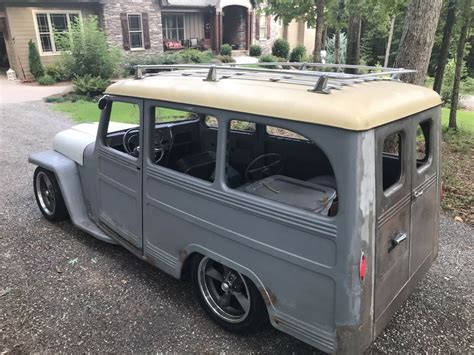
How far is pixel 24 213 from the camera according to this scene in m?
5.30

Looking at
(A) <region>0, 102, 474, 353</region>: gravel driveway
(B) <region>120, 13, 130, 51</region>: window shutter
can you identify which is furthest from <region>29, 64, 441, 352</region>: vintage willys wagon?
(B) <region>120, 13, 130, 51</region>: window shutter

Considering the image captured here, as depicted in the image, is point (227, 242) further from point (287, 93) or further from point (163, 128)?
point (163, 128)

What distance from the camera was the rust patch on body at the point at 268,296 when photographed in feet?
8.75

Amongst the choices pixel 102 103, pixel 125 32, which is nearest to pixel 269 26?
pixel 125 32

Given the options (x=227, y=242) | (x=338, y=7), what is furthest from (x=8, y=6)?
(x=227, y=242)

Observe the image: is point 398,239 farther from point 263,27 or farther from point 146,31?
point 263,27

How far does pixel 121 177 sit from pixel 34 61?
18.1 m

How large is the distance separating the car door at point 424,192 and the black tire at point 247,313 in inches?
46.0

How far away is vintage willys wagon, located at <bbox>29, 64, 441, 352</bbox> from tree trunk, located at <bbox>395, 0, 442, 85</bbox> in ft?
9.85

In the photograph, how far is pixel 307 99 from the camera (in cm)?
→ 233

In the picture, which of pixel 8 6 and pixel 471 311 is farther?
pixel 8 6

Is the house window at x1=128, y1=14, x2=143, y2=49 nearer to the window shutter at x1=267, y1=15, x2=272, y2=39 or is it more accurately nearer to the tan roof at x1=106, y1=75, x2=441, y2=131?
the window shutter at x1=267, y1=15, x2=272, y2=39

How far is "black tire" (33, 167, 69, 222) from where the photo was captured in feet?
15.5

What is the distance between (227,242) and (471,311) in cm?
229
